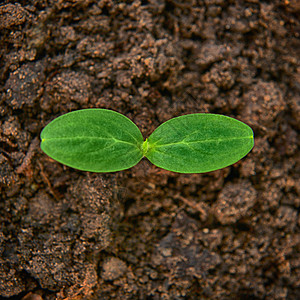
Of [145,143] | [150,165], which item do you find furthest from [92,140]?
[150,165]

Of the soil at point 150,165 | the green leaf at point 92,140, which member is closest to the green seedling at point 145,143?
the green leaf at point 92,140

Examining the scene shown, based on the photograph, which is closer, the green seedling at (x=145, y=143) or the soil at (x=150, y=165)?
the green seedling at (x=145, y=143)

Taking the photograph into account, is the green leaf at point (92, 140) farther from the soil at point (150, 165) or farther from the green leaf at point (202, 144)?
the soil at point (150, 165)

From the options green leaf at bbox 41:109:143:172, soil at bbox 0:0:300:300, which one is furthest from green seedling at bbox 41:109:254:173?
soil at bbox 0:0:300:300

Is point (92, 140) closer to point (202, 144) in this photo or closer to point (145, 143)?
point (145, 143)

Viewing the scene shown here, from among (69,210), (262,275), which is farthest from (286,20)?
(69,210)

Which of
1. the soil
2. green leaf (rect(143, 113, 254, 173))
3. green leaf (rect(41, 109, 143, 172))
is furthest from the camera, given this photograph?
the soil

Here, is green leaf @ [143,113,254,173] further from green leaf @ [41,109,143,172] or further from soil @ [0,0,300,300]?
soil @ [0,0,300,300]

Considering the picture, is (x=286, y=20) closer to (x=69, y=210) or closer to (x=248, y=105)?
(x=248, y=105)
